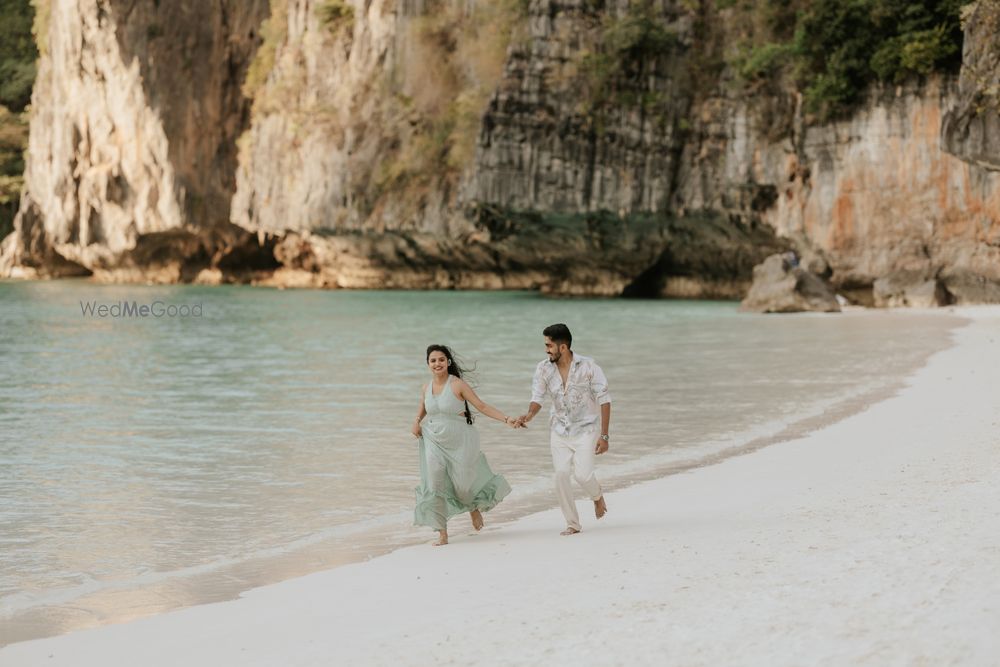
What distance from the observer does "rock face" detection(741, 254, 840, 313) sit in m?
28.9

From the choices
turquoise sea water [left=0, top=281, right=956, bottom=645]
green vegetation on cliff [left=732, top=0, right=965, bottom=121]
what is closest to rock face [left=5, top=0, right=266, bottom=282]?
green vegetation on cliff [left=732, top=0, right=965, bottom=121]

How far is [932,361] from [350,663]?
504 inches

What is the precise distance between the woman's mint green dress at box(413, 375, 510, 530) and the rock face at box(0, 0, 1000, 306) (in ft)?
64.8

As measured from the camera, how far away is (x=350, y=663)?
3.81 m

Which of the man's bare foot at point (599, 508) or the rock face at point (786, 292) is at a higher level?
the rock face at point (786, 292)

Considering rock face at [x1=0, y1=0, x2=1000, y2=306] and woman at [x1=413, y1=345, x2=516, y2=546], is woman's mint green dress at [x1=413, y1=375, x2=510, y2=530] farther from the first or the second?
rock face at [x1=0, y1=0, x2=1000, y2=306]

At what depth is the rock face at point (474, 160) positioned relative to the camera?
31.6 m

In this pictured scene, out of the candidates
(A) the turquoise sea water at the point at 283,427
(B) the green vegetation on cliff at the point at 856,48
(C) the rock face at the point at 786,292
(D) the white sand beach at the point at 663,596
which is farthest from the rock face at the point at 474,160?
(D) the white sand beach at the point at 663,596

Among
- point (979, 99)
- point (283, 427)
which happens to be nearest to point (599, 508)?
point (283, 427)

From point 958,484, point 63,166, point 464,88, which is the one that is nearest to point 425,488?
point 958,484

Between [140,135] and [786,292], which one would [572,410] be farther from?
[140,135]

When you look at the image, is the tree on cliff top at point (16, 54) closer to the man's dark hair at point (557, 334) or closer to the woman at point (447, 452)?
the woman at point (447, 452)

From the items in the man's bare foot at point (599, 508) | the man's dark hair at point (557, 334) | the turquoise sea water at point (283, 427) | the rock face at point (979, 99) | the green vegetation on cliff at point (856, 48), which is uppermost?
the green vegetation on cliff at point (856, 48)

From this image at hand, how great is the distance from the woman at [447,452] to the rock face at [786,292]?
24050 millimetres
